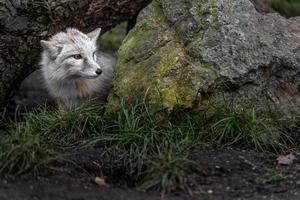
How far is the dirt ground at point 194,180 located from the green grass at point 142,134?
13 cm

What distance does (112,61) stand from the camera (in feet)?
27.2

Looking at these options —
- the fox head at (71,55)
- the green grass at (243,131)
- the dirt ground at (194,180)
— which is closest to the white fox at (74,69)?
the fox head at (71,55)

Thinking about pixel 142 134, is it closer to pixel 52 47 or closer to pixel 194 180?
pixel 194 180

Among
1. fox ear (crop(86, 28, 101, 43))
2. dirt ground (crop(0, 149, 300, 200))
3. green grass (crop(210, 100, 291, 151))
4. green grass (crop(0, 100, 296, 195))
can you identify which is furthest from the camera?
fox ear (crop(86, 28, 101, 43))

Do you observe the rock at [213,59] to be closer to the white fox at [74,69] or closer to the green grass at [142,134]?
the green grass at [142,134]

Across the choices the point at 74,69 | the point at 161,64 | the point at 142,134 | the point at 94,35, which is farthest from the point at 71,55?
the point at 142,134

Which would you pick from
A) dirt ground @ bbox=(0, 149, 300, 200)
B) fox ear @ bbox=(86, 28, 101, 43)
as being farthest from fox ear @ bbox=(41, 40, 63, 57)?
dirt ground @ bbox=(0, 149, 300, 200)

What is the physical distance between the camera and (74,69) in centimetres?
754

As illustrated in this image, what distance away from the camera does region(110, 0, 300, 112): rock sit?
22.4ft

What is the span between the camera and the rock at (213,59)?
22.4 ft

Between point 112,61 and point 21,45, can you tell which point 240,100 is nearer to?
point 112,61

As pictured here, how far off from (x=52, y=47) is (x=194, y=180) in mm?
2703

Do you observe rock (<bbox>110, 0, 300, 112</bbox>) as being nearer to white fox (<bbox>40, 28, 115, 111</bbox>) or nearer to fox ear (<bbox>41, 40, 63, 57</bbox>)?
white fox (<bbox>40, 28, 115, 111</bbox>)

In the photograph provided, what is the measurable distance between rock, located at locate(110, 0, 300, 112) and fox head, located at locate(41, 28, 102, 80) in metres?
0.36
